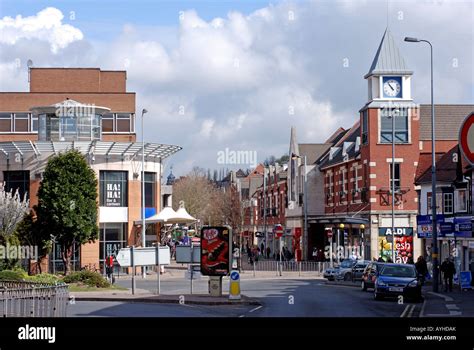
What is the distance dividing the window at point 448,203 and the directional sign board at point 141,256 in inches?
829

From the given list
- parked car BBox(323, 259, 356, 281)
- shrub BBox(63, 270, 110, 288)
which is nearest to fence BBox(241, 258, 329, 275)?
parked car BBox(323, 259, 356, 281)

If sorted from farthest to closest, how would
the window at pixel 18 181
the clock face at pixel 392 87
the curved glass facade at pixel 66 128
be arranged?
the clock face at pixel 392 87 → the window at pixel 18 181 → the curved glass facade at pixel 66 128

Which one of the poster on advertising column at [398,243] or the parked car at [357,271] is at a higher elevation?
→ the poster on advertising column at [398,243]

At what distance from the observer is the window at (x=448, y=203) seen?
5029 cm

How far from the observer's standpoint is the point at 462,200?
48156 millimetres

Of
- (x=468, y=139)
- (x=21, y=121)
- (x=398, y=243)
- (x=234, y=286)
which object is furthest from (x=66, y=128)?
(x=468, y=139)

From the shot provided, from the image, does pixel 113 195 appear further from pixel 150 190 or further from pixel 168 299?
pixel 168 299

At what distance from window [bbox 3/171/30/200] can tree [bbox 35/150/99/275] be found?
7.40m

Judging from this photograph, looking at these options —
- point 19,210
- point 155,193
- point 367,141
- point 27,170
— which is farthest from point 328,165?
point 19,210

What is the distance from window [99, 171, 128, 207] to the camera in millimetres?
59031

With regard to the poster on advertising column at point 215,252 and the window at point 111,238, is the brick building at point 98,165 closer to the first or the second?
the window at point 111,238

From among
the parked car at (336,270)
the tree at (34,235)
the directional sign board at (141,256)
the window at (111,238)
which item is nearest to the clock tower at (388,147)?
the parked car at (336,270)

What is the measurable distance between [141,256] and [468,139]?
27756 mm

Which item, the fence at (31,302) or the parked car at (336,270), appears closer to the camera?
the fence at (31,302)
